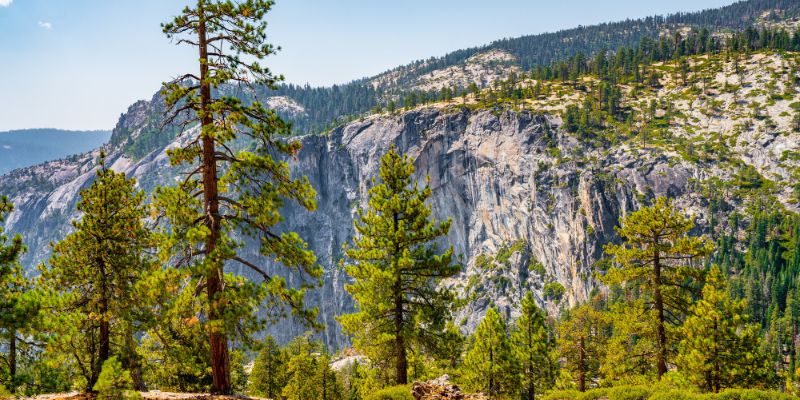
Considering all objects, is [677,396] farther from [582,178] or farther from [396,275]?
[582,178]

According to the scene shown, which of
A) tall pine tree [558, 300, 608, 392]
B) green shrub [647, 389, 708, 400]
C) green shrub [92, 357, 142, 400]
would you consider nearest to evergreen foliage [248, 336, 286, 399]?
tall pine tree [558, 300, 608, 392]

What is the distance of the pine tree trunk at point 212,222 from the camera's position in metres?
14.7

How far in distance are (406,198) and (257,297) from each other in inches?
390

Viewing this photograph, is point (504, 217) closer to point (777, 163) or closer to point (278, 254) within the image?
point (777, 163)

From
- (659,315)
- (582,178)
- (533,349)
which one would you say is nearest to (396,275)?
(659,315)

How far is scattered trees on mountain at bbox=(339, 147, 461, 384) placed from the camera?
2239cm

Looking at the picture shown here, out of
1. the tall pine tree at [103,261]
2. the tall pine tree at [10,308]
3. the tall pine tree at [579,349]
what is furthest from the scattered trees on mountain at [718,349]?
the tall pine tree at [10,308]

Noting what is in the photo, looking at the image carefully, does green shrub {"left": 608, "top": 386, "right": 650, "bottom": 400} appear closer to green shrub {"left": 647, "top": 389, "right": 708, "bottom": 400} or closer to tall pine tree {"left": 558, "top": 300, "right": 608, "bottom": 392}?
green shrub {"left": 647, "top": 389, "right": 708, "bottom": 400}

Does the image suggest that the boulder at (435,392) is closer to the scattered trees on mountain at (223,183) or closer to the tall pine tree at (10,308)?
the scattered trees on mountain at (223,183)

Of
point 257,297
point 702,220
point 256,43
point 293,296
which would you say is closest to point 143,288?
point 257,297

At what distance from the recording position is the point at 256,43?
15391 millimetres

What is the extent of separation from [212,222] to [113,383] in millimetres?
5124

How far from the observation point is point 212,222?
48.9 feet

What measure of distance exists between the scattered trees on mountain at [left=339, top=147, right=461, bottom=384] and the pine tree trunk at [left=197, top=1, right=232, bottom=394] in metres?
7.71
